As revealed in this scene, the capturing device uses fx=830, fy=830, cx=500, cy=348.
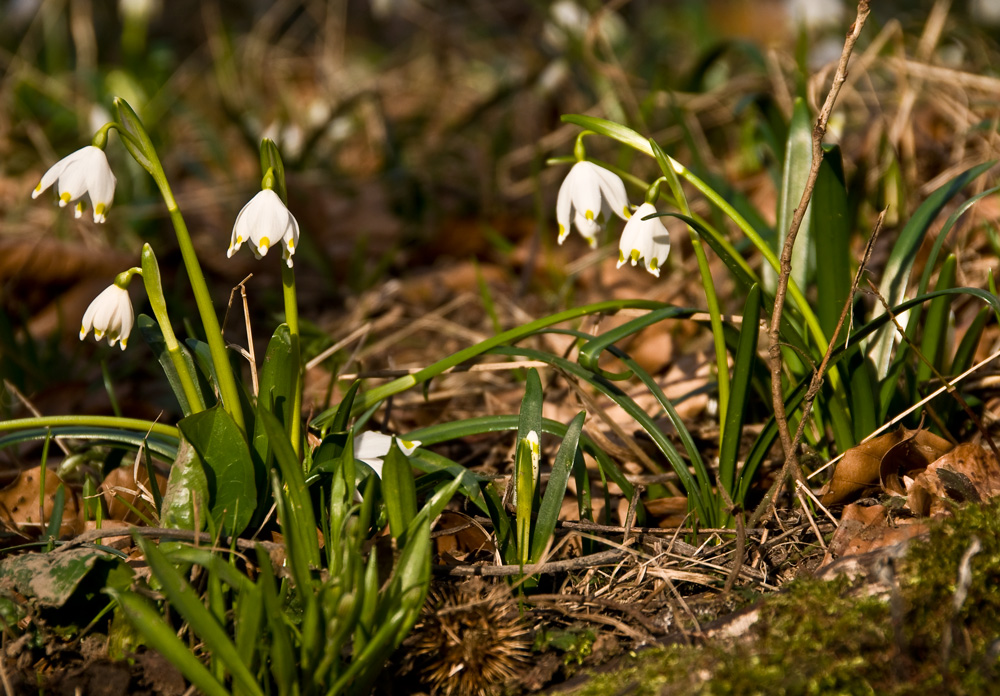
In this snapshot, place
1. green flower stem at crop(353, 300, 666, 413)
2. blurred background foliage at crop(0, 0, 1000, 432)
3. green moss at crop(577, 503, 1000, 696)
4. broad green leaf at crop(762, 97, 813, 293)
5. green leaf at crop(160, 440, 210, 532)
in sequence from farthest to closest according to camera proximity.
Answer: blurred background foliage at crop(0, 0, 1000, 432)
broad green leaf at crop(762, 97, 813, 293)
green flower stem at crop(353, 300, 666, 413)
green leaf at crop(160, 440, 210, 532)
green moss at crop(577, 503, 1000, 696)

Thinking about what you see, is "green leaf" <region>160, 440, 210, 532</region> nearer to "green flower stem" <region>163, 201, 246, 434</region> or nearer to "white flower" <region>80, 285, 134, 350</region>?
"green flower stem" <region>163, 201, 246, 434</region>

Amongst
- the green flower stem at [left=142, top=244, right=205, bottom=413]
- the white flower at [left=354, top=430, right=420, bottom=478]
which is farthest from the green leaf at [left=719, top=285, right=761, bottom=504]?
the green flower stem at [left=142, top=244, right=205, bottom=413]

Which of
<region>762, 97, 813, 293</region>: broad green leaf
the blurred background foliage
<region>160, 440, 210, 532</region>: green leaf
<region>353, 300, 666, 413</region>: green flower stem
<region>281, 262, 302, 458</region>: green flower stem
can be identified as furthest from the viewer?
the blurred background foliage

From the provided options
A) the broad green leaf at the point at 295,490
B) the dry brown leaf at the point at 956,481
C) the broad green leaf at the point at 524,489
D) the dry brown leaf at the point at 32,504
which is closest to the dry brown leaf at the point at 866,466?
the dry brown leaf at the point at 956,481

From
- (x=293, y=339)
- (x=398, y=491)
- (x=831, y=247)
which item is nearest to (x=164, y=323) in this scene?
(x=293, y=339)

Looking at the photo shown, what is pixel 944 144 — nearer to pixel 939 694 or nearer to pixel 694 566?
pixel 694 566

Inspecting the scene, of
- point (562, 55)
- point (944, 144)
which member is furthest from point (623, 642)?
point (562, 55)

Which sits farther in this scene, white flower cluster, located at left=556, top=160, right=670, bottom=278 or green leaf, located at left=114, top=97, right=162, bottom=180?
white flower cluster, located at left=556, top=160, right=670, bottom=278
